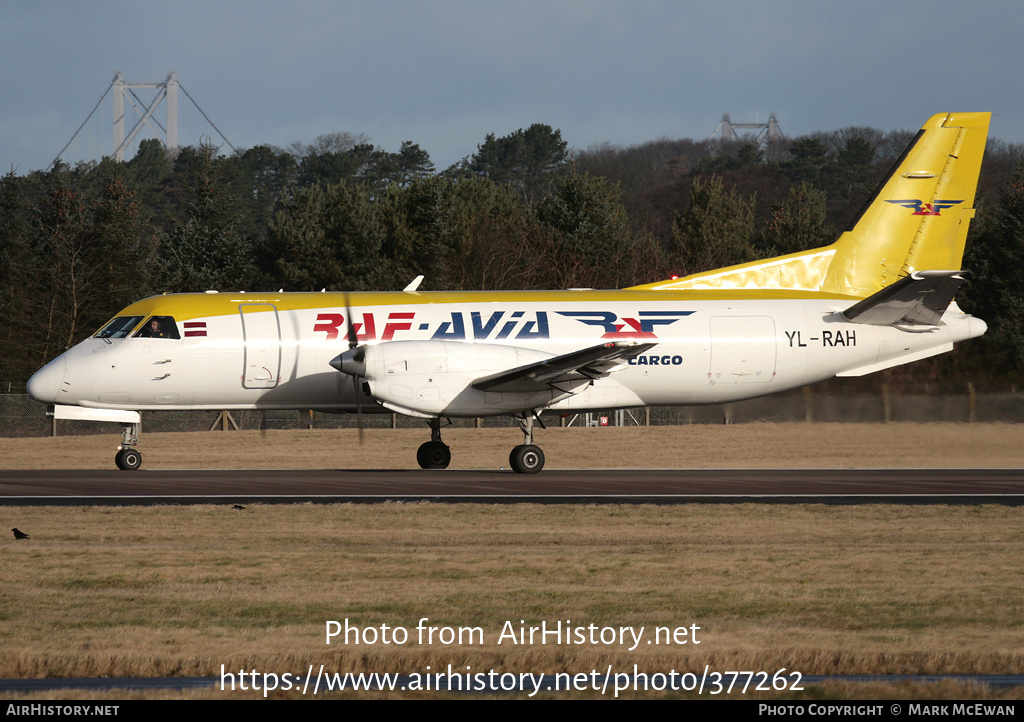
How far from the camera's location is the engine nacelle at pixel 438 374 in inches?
910

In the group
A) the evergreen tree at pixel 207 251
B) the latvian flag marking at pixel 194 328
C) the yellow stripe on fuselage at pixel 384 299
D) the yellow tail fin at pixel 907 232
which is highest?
the evergreen tree at pixel 207 251

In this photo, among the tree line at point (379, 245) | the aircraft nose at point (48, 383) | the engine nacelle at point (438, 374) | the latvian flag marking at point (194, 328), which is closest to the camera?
the engine nacelle at point (438, 374)

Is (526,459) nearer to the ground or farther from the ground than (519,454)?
nearer to the ground

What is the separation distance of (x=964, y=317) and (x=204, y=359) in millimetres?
16904

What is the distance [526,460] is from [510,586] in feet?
42.5

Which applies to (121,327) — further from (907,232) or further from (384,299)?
(907,232)

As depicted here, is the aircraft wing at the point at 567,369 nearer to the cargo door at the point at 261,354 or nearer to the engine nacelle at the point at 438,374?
the engine nacelle at the point at 438,374

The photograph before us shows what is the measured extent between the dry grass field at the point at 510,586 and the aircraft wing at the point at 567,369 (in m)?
5.76

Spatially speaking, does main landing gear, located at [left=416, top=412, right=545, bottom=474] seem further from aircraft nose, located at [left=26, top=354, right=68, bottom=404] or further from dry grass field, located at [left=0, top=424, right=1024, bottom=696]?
aircraft nose, located at [left=26, top=354, right=68, bottom=404]

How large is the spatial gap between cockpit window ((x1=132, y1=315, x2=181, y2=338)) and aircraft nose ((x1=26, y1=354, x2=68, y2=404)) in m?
1.66

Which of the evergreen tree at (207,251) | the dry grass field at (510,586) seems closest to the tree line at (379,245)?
the evergreen tree at (207,251)

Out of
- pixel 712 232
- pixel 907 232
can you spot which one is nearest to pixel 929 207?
pixel 907 232

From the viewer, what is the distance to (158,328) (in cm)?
2469

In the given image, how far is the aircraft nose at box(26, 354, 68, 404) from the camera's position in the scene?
23.9 meters
